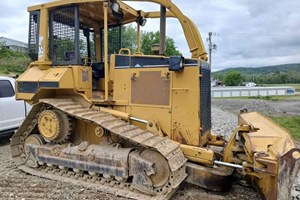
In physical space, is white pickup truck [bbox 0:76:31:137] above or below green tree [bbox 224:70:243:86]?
below

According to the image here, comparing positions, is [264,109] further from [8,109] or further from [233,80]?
[233,80]

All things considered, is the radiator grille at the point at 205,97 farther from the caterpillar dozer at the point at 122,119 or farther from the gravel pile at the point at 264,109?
the gravel pile at the point at 264,109

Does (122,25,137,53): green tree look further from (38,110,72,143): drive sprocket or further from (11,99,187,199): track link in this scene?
(38,110,72,143): drive sprocket

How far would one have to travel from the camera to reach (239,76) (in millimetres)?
83062

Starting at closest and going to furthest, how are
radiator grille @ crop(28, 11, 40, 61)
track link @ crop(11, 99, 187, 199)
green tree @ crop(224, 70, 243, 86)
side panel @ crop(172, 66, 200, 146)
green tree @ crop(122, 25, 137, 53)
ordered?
track link @ crop(11, 99, 187, 199) → side panel @ crop(172, 66, 200, 146) → radiator grille @ crop(28, 11, 40, 61) → green tree @ crop(122, 25, 137, 53) → green tree @ crop(224, 70, 243, 86)

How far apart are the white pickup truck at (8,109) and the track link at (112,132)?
2.84m

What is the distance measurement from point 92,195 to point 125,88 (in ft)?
6.45

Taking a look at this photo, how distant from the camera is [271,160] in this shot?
388 centimetres

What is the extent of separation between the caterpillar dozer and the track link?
0.06 feet

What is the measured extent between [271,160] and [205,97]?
1.93m

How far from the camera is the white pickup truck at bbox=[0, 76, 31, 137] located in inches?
337

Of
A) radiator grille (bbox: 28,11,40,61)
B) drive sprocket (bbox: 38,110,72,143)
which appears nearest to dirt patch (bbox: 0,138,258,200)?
drive sprocket (bbox: 38,110,72,143)

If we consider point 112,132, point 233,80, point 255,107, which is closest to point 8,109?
point 112,132

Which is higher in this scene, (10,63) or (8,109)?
(10,63)
